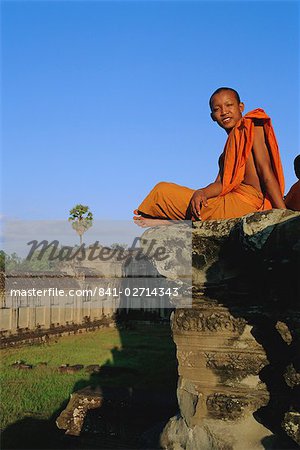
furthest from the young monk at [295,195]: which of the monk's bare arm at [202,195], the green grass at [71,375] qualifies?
the green grass at [71,375]

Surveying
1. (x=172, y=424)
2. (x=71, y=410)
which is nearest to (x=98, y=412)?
(x=71, y=410)

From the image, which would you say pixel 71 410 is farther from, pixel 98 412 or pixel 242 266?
pixel 242 266

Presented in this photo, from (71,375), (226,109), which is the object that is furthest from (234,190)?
(71,375)

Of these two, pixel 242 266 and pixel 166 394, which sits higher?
pixel 242 266

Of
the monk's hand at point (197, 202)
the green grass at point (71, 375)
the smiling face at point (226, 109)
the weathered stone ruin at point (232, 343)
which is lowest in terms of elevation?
the green grass at point (71, 375)

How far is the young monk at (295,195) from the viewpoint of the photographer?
252cm

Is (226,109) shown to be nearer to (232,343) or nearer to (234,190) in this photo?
(234,190)

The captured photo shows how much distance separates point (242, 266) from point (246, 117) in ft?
2.56

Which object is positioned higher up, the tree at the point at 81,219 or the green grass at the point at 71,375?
the tree at the point at 81,219

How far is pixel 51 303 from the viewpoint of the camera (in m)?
16.9

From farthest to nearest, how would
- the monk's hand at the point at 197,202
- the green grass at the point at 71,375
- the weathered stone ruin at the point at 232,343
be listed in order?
the green grass at the point at 71,375, the monk's hand at the point at 197,202, the weathered stone ruin at the point at 232,343

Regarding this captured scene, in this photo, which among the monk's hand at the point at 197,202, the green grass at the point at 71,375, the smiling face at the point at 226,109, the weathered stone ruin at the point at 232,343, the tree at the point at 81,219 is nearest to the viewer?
the weathered stone ruin at the point at 232,343

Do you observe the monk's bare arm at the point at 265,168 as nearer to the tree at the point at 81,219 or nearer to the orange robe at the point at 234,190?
the orange robe at the point at 234,190

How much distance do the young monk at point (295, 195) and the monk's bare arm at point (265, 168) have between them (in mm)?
47
